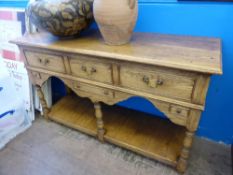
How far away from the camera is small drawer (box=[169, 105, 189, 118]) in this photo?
90 cm

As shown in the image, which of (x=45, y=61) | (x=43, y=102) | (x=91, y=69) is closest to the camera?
(x=91, y=69)

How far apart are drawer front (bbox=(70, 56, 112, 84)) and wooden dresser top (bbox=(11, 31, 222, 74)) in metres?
0.07

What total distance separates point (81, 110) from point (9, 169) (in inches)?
25.6

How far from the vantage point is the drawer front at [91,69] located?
1.00 meters

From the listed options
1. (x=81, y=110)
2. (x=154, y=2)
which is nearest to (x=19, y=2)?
(x=81, y=110)

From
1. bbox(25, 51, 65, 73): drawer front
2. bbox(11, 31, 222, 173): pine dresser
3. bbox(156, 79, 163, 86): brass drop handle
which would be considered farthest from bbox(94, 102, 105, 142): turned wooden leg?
bbox(156, 79, 163, 86): brass drop handle

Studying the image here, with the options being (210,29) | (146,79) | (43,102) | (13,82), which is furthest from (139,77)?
(13,82)

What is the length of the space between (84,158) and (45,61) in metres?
0.71

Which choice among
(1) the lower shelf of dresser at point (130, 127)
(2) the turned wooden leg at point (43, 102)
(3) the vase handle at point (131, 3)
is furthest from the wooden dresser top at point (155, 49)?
(1) the lower shelf of dresser at point (130, 127)

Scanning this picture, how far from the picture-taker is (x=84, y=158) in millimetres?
1290

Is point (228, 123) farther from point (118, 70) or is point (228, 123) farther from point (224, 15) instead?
point (118, 70)

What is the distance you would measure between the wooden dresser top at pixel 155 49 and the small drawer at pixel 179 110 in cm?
22

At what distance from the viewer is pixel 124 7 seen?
886mm

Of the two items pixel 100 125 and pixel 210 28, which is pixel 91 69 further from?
pixel 210 28
